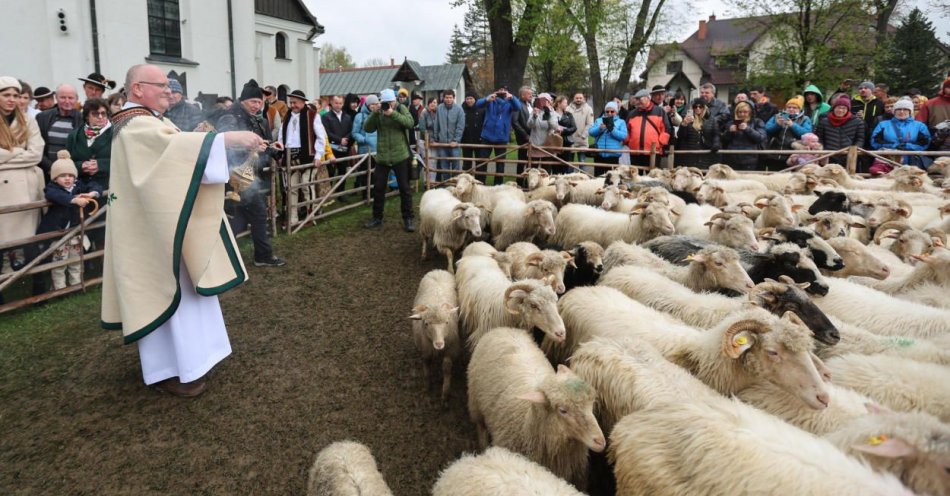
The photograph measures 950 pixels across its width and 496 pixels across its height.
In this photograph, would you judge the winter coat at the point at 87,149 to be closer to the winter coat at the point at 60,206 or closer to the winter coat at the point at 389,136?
the winter coat at the point at 60,206

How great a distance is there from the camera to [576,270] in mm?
5125

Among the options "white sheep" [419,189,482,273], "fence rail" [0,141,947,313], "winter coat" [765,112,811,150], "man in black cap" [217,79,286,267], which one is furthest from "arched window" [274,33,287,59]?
"winter coat" [765,112,811,150]

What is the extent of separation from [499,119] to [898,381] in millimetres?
9843

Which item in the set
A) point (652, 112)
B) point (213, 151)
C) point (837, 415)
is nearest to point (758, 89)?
point (652, 112)

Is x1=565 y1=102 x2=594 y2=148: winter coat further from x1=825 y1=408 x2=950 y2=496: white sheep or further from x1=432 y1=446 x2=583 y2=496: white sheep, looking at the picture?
x1=825 y1=408 x2=950 y2=496: white sheep

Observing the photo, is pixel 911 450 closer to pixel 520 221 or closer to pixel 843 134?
pixel 520 221

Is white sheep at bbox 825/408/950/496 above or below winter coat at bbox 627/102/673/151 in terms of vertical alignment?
below

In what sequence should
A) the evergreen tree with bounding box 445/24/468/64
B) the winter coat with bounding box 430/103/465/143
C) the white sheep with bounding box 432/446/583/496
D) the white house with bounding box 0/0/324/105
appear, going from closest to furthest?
the white sheep with bounding box 432/446/583/496, the winter coat with bounding box 430/103/465/143, the white house with bounding box 0/0/324/105, the evergreen tree with bounding box 445/24/468/64

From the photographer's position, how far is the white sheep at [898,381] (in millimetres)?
2598

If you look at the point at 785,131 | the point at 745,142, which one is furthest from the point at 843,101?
the point at 745,142

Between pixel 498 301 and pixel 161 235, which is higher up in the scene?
pixel 161 235

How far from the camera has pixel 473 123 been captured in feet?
40.2

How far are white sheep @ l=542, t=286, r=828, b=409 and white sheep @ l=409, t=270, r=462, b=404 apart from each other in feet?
3.29

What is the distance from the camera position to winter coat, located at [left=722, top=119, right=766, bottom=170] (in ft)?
30.6
